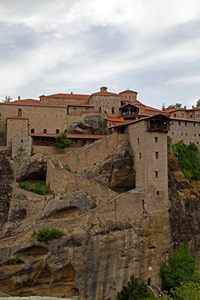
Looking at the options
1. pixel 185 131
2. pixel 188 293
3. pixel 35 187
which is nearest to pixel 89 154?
pixel 35 187

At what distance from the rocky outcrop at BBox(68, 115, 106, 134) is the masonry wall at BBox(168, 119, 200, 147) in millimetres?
10364

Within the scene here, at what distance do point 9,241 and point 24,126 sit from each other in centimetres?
1733

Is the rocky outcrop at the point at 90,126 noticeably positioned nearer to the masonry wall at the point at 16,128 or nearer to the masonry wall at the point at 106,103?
the masonry wall at the point at 106,103

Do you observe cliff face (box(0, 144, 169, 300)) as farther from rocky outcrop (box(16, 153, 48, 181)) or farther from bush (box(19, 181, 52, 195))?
rocky outcrop (box(16, 153, 48, 181))

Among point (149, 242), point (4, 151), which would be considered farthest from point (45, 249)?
point (4, 151)

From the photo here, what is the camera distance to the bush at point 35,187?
43438mm

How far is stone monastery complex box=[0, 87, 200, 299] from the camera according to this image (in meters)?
40.0

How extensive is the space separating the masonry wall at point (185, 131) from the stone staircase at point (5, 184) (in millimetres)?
23580

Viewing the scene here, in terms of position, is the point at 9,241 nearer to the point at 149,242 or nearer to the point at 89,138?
the point at 149,242

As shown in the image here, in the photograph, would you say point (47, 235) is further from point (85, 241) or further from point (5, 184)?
point (5, 184)

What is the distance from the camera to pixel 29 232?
37.4 m

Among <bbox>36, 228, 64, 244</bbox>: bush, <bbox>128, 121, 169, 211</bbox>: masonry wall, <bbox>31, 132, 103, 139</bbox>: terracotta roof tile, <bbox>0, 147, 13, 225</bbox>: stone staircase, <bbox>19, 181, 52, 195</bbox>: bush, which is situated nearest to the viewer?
<bbox>36, 228, 64, 244</bbox>: bush

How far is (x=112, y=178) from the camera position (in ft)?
152

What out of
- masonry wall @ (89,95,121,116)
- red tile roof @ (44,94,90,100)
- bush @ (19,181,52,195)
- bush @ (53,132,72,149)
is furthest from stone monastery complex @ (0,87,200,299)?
red tile roof @ (44,94,90,100)
